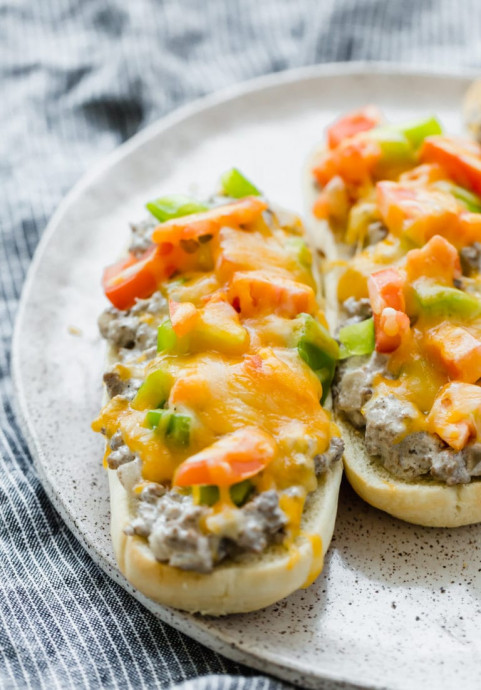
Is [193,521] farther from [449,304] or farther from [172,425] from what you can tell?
[449,304]

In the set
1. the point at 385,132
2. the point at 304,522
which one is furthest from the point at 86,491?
the point at 385,132

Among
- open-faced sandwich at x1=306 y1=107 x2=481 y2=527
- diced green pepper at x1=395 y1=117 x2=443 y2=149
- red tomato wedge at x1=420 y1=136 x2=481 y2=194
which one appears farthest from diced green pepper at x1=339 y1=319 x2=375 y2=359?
diced green pepper at x1=395 y1=117 x2=443 y2=149

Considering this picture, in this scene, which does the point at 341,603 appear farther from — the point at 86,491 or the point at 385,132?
the point at 385,132

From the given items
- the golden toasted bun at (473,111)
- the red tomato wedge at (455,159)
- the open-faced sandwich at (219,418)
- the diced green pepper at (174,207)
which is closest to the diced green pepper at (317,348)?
the open-faced sandwich at (219,418)

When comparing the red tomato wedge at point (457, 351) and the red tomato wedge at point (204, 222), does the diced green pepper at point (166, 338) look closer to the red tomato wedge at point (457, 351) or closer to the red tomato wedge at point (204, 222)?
the red tomato wedge at point (204, 222)

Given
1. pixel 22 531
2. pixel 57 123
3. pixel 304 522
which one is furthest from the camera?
pixel 57 123

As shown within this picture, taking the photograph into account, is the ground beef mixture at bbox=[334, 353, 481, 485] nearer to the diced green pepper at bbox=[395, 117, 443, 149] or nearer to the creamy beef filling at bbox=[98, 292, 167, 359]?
the creamy beef filling at bbox=[98, 292, 167, 359]
